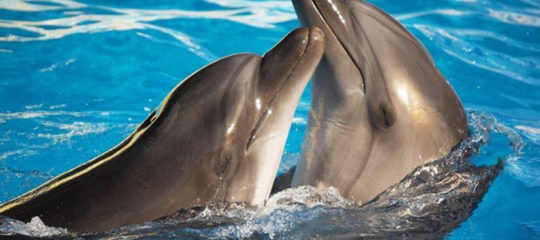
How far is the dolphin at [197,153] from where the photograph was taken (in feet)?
12.6

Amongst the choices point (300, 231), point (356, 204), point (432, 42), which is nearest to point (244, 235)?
point (300, 231)

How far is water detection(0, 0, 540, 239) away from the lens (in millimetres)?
4691

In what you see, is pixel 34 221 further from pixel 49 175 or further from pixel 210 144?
pixel 49 175

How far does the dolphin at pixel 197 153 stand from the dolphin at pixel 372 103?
0.44 metres

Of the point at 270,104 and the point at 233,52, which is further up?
the point at 270,104

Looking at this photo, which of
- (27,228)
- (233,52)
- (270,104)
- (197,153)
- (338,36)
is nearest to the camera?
(27,228)

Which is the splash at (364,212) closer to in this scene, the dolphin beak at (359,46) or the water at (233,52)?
the water at (233,52)

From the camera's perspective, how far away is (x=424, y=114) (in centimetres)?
484

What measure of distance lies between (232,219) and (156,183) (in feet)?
1.90

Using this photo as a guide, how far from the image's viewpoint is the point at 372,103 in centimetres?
480

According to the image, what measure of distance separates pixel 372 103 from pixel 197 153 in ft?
4.69

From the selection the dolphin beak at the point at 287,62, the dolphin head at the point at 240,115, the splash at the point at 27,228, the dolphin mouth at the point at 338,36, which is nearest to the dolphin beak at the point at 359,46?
the dolphin mouth at the point at 338,36

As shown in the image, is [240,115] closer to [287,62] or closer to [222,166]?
[222,166]

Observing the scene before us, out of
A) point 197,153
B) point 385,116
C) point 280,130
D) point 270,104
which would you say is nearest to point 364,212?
point 385,116
